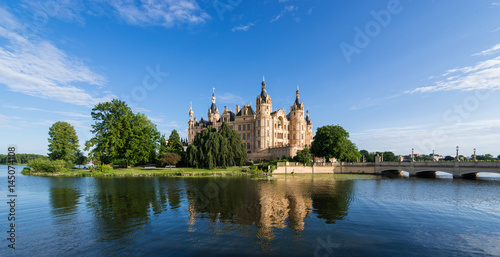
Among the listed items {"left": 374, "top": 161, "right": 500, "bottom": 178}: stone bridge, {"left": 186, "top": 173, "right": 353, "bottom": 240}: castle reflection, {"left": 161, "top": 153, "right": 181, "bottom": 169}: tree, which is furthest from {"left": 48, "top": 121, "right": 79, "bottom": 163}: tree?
{"left": 374, "top": 161, "right": 500, "bottom": 178}: stone bridge

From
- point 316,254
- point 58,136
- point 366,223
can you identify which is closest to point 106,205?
point 316,254

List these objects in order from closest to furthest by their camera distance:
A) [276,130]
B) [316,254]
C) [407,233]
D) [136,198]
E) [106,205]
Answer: [316,254]
[407,233]
[106,205]
[136,198]
[276,130]

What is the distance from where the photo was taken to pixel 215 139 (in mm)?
55344

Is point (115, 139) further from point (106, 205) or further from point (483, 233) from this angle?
point (483, 233)

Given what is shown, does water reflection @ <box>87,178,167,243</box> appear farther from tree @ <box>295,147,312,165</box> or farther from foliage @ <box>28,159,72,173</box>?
tree @ <box>295,147,312,165</box>

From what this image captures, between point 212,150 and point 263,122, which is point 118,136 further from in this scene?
point 263,122

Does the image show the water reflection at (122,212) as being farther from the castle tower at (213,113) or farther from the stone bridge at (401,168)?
the castle tower at (213,113)

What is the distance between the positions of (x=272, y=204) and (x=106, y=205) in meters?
14.6

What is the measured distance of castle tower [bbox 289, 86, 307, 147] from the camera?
8625 centimetres

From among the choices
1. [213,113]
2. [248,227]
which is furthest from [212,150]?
[213,113]

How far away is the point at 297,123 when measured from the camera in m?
86.8

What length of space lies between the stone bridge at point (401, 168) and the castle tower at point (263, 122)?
21.9 m

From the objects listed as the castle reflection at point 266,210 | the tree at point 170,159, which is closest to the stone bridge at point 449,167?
the castle reflection at point 266,210

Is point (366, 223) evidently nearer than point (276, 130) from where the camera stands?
Yes
